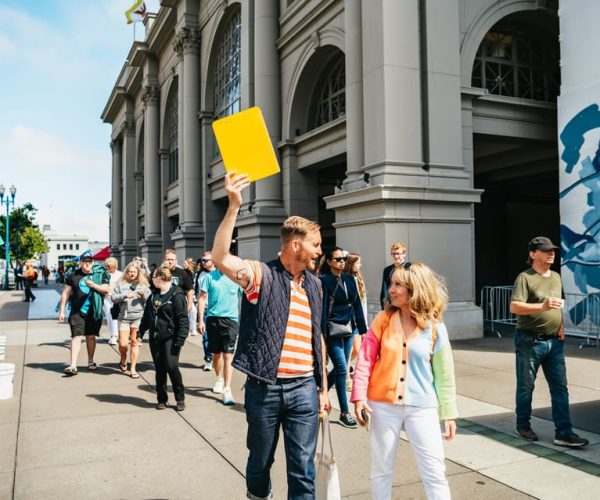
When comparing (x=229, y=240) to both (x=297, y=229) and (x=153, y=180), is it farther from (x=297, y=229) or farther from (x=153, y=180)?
(x=153, y=180)

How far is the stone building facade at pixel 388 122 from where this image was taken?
1248 cm

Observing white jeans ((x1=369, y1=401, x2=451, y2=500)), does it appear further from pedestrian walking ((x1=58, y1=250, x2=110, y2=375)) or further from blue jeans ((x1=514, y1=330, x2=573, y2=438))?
pedestrian walking ((x1=58, y1=250, x2=110, y2=375))

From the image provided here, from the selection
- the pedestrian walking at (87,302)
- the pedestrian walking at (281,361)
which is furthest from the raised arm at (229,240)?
the pedestrian walking at (87,302)

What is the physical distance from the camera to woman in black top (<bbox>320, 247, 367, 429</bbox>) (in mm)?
6277

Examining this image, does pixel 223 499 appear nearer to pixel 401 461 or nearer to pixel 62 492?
pixel 62 492

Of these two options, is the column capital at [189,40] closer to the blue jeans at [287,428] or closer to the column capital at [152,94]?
the column capital at [152,94]

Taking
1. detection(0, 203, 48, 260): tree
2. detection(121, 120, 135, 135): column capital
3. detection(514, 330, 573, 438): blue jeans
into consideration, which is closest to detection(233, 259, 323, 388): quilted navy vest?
detection(514, 330, 573, 438): blue jeans

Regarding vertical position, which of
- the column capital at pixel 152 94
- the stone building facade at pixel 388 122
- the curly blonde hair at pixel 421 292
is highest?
the column capital at pixel 152 94

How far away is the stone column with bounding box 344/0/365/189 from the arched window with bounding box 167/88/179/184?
64.6 ft

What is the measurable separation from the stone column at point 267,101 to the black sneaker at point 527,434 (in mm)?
13192

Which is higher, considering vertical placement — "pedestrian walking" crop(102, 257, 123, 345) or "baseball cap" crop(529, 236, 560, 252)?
"baseball cap" crop(529, 236, 560, 252)

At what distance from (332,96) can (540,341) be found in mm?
12985

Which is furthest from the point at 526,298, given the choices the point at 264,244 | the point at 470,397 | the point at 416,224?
the point at 264,244

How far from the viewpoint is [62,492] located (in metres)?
4.41
